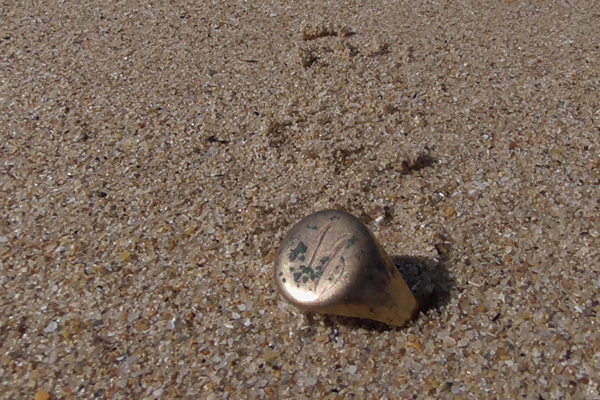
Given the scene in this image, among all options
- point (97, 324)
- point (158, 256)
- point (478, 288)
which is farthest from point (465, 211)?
point (97, 324)

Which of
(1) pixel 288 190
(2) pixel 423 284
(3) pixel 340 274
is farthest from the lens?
(1) pixel 288 190

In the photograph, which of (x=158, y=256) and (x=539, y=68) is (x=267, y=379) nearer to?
(x=158, y=256)

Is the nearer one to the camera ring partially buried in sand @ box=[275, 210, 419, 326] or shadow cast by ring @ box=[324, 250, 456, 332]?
ring partially buried in sand @ box=[275, 210, 419, 326]

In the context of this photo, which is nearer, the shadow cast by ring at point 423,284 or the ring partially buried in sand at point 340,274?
the ring partially buried in sand at point 340,274

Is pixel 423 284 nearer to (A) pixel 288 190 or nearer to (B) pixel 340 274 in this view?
(B) pixel 340 274

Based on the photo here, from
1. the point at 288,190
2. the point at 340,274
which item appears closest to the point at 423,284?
the point at 340,274

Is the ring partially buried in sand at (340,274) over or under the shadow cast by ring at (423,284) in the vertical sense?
over

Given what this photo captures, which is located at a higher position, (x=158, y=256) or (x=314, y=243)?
(x=314, y=243)

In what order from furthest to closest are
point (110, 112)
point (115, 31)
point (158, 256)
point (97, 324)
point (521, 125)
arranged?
1. point (115, 31)
2. point (110, 112)
3. point (521, 125)
4. point (158, 256)
5. point (97, 324)
